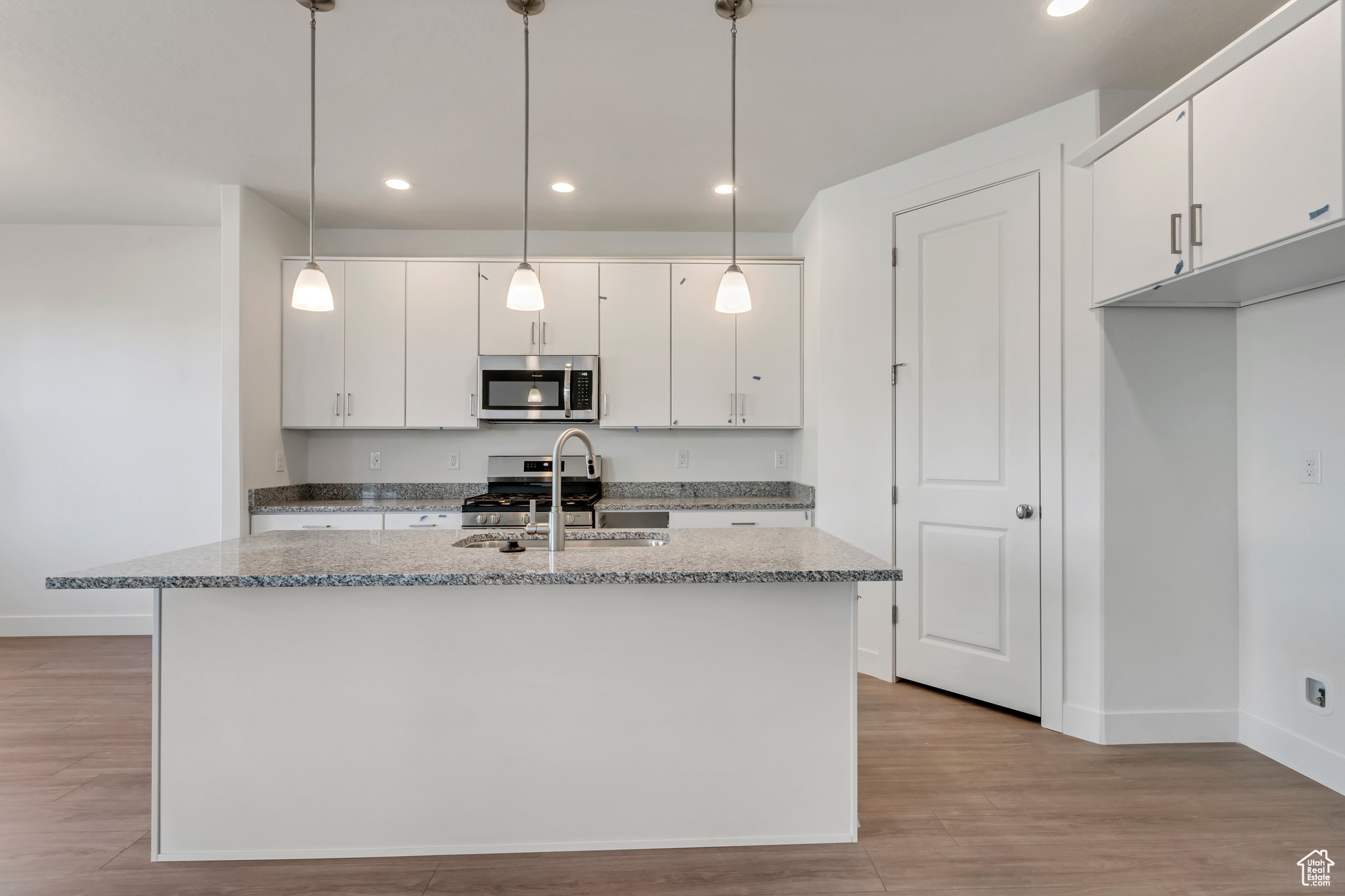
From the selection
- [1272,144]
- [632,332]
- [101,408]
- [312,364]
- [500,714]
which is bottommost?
[500,714]

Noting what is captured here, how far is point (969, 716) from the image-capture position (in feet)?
9.50

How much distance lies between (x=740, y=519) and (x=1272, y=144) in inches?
104

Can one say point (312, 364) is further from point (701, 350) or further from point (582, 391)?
point (701, 350)

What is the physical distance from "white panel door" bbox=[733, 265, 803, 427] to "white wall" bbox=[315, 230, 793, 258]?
0.41 meters

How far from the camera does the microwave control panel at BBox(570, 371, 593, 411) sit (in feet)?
13.1

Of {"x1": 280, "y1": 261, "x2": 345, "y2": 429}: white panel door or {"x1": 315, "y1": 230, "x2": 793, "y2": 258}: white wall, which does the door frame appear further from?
{"x1": 280, "y1": 261, "x2": 345, "y2": 429}: white panel door

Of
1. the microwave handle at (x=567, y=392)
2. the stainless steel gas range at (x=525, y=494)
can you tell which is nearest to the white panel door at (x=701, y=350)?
the microwave handle at (x=567, y=392)

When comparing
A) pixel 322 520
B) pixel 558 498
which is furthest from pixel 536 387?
pixel 558 498

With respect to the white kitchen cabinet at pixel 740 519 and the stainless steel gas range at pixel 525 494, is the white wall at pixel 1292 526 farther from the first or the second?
the stainless steel gas range at pixel 525 494

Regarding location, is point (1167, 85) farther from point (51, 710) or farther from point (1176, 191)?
point (51, 710)

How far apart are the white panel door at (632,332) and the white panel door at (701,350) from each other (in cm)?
6

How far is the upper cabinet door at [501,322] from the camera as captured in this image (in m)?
4.00

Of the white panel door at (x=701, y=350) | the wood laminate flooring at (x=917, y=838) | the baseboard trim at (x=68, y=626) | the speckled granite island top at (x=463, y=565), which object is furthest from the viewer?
the baseboard trim at (x=68, y=626)

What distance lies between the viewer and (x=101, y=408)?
13.7ft
